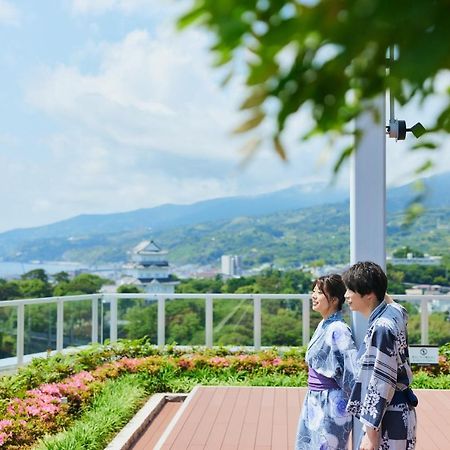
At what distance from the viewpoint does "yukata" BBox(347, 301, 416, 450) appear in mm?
2484

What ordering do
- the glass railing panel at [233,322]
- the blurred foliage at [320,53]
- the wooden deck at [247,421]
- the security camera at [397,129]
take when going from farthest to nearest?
the glass railing panel at [233,322], the wooden deck at [247,421], the security camera at [397,129], the blurred foliage at [320,53]

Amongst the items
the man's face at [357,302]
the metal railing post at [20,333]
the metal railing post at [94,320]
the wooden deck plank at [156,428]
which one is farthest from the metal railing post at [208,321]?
the man's face at [357,302]

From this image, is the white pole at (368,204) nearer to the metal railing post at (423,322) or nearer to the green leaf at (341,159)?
the green leaf at (341,159)

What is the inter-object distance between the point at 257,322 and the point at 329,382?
18.2 ft

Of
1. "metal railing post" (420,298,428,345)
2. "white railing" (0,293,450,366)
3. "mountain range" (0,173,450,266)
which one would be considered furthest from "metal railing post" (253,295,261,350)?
"mountain range" (0,173,450,266)

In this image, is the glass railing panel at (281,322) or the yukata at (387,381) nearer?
the yukata at (387,381)

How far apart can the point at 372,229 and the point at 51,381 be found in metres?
4.27

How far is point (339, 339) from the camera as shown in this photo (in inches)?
119

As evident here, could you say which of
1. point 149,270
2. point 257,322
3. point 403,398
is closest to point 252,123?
point 403,398

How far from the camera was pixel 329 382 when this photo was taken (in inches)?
118

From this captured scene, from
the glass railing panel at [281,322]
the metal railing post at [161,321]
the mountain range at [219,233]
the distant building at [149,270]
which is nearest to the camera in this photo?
the glass railing panel at [281,322]

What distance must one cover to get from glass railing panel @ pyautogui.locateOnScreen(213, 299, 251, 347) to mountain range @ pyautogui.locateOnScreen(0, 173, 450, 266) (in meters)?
13.9

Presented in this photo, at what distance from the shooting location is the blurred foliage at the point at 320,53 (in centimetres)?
57

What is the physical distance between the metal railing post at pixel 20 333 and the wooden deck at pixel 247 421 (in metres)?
2.46
